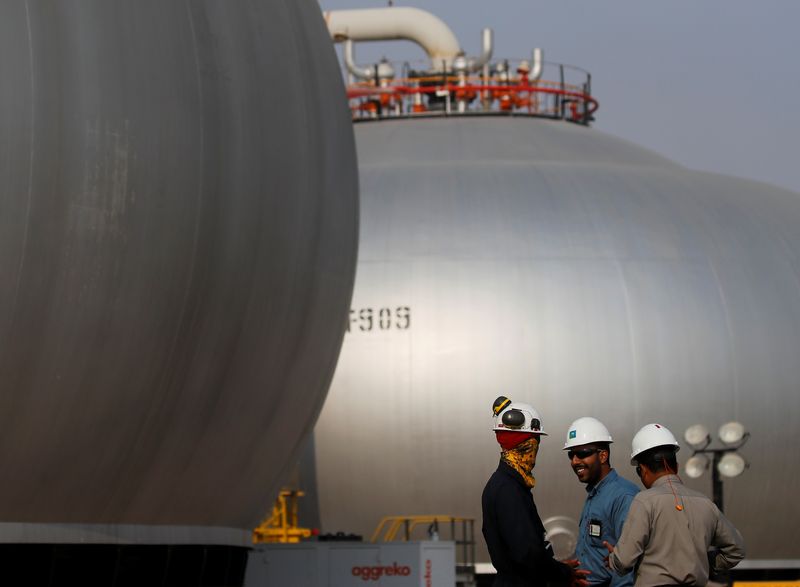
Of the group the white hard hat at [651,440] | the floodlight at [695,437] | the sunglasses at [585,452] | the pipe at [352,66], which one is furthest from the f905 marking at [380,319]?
the white hard hat at [651,440]

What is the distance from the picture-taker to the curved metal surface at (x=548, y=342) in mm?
30797

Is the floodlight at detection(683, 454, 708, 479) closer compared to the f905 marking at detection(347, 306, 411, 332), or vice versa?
the floodlight at detection(683, 454, 708, 479)

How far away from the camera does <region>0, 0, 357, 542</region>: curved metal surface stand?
11.2 m

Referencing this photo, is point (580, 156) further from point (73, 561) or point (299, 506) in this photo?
point (73, 561)

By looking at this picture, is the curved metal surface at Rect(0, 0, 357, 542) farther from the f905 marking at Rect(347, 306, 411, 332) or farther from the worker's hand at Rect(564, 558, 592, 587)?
the f905 marking at Rect(347, 306, 411, 332)

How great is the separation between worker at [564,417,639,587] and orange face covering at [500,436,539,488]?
0.45 m

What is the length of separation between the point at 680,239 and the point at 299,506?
877cm

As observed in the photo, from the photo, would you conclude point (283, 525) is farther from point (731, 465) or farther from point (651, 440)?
point (651, 440)

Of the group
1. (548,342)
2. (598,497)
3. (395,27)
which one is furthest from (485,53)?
(598,497)

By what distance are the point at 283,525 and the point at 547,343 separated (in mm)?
5800

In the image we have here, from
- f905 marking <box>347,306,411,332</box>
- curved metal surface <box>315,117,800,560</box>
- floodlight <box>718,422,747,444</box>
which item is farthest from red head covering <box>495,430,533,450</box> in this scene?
f905 marking <box>347,306,411,332</box>

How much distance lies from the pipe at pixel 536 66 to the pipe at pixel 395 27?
79.6 inches

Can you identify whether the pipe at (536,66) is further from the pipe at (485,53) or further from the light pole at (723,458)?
the light pole at (723,458)

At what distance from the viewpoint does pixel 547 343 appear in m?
30.9
